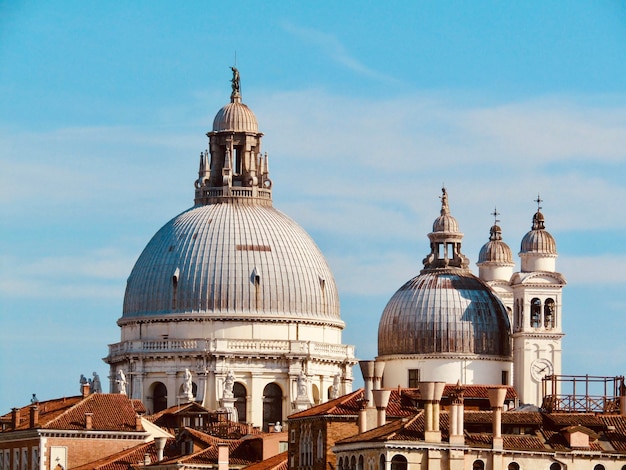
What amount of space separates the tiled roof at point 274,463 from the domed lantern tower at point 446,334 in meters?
28.9

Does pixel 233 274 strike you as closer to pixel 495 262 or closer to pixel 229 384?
pixel 229 384

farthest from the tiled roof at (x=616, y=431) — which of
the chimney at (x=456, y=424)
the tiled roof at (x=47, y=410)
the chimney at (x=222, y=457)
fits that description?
the tiled roof at (x=47, y=410)

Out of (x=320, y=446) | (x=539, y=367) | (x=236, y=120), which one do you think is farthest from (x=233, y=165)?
(x=320, y=446)

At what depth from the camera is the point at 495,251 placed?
154 meters

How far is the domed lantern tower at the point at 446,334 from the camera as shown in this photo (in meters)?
142

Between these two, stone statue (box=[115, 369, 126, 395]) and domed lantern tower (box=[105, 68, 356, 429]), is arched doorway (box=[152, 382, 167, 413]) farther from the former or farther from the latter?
stone statue (box=[115, 369, 126, 395])

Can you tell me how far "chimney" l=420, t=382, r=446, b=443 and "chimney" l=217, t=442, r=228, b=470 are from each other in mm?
15149

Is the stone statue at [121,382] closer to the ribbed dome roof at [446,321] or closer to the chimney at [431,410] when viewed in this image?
the ribbed dome roof at [446,321]

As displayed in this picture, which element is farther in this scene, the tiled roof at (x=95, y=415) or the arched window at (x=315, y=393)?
the arched window at (x=315, y=393)

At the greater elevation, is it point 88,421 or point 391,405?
point 391,405

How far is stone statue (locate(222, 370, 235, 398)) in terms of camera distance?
497ft

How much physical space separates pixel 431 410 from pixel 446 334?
47755 mm

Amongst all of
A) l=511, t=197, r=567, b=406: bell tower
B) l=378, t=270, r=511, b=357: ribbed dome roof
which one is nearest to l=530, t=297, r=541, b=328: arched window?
l=511, t=197, r=567, b=406: bell tower

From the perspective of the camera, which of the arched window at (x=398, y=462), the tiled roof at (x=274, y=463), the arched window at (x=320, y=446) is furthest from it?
the tiled roof at (x=274, y=463)
